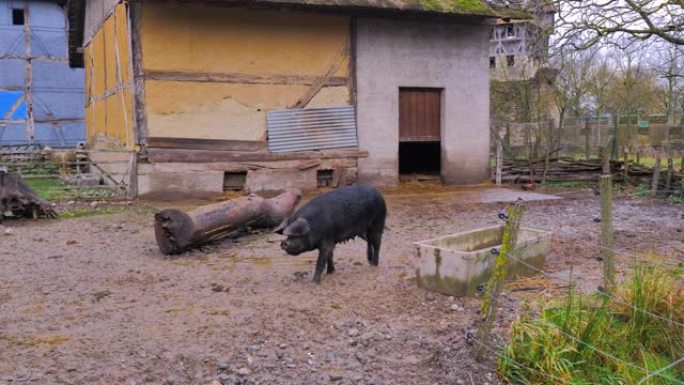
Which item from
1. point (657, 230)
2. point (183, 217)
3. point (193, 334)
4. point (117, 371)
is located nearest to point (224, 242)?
point (183, 217)

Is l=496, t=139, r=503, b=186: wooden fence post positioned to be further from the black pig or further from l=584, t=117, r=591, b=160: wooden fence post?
the black pig

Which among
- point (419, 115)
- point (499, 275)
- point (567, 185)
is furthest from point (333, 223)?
point (567, 185)

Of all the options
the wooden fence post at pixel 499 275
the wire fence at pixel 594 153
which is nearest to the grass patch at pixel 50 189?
the wire fence at pixel 594 153

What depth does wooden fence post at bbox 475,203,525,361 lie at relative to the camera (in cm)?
415

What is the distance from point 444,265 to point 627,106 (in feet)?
66.7

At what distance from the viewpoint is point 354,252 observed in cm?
760

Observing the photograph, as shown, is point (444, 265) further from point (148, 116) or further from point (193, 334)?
point (148, 116)

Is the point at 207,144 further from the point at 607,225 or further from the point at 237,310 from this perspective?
the point at 607,225

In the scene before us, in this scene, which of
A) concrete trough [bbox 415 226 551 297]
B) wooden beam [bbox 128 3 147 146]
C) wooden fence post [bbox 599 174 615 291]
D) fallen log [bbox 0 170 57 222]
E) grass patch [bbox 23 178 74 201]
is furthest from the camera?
grass patch [bbox 23 178 74 201]

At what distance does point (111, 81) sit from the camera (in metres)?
14.0

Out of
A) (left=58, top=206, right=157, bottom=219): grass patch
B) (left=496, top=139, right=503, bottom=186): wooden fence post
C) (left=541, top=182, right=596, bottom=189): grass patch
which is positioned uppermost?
(left=496, top=139, right=503, bottom=186): wooden fence post

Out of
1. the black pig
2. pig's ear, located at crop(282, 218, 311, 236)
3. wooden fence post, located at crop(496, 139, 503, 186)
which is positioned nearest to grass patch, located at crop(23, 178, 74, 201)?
the black pig

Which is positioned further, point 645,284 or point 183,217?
point 183,217

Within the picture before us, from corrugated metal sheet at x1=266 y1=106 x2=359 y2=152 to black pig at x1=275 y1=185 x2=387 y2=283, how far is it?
6.04 meters
